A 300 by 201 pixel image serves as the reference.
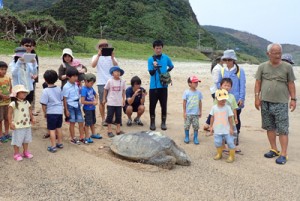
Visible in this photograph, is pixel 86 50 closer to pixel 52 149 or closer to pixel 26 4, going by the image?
pixel 52 149

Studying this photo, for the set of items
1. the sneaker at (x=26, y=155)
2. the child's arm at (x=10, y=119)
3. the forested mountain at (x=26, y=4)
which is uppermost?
the forested mountain at (x=26, y=4)

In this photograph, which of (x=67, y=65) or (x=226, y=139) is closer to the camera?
(x=226, y=139)

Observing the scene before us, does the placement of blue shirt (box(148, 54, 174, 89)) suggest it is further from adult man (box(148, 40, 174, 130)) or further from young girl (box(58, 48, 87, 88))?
young girl (box(58, 48, 87, 88))

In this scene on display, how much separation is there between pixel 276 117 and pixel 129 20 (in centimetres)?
6007

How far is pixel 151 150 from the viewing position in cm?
504

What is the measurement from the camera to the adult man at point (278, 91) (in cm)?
525

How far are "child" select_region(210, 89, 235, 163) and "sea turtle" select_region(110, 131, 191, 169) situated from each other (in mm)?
580

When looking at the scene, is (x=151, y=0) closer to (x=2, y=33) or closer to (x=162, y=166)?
(x=2, y=33)

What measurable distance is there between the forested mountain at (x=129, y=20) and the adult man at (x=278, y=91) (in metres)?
49.5

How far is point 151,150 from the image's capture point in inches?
198

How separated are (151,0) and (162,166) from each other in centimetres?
7195

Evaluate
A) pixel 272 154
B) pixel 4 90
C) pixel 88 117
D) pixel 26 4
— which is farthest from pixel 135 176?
pixel 26 4

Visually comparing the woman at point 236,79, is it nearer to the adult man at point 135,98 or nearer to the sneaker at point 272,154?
the sneaker at point 272,154

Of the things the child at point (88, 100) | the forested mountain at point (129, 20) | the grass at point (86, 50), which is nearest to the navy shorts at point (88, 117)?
the child at point (88, 100)
